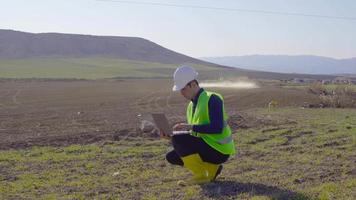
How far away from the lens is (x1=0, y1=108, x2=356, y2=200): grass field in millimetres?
7332

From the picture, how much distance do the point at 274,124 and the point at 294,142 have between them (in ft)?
14.9

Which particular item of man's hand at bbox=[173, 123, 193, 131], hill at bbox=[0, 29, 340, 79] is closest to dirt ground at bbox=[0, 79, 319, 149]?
man's hand at bbox=[173, 123, 193, 131]

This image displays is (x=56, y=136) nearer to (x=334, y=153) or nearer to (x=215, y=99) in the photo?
(x=334, y=153)

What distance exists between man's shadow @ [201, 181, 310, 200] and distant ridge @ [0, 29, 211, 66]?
12612 cm

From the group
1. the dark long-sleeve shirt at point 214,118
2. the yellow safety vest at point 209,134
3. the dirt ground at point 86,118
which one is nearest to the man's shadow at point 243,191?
the yellow safety vest at point 209,134

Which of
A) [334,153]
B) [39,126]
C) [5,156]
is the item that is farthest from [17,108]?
[334,153]

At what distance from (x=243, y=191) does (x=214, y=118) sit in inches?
39.0

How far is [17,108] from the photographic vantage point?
94.4 feet

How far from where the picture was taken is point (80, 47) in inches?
5886

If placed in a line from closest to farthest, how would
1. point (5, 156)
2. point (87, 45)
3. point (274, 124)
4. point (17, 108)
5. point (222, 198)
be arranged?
point (222, 198)
point (5, 156)
point (274, 124)
point (17, 108)
point (87, 45)

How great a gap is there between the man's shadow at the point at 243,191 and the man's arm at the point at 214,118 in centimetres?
75

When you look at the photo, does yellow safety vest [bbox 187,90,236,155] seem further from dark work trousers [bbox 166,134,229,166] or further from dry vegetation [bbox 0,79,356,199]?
dry vegetation [bbox 0,79,356,199]

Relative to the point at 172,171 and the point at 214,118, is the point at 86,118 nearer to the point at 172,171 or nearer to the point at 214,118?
the point at 172,171

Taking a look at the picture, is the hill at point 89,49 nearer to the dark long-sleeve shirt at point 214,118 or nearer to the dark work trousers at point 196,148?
the dark work trousers at point 196,148
